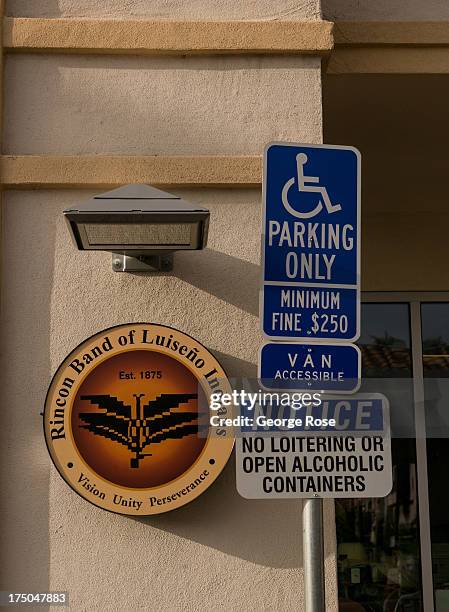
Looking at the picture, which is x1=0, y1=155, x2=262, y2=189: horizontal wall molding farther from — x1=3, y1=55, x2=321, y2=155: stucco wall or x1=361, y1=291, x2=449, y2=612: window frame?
x1=361, y1=291, x2=449, y2=612: window frame

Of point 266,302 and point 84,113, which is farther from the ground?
point 84,113

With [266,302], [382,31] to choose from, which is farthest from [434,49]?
[266,302]

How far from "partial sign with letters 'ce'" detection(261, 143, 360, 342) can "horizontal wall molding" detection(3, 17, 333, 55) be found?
1651 millimetres

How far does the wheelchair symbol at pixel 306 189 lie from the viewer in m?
3.56

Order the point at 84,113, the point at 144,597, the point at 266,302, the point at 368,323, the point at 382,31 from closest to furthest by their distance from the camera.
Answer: the point at 266,302 → the point at 144,597 → the point at 84,113 → the point at 382,31 → the point at 368,323

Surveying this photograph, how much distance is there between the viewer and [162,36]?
5.10 metres

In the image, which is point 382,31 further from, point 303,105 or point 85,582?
point 85,582

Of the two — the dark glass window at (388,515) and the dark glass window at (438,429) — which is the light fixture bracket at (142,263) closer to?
the dark glass window at (388,515)

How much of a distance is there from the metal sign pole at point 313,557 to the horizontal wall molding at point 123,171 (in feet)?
6.91

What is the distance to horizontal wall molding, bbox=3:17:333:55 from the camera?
508cm

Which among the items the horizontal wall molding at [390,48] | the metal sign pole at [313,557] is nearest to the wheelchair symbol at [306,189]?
the metal sign pole at [313,557]

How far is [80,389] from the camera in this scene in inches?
187

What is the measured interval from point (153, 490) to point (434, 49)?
291 centimetres

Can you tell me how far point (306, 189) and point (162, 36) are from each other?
1.91 meters
